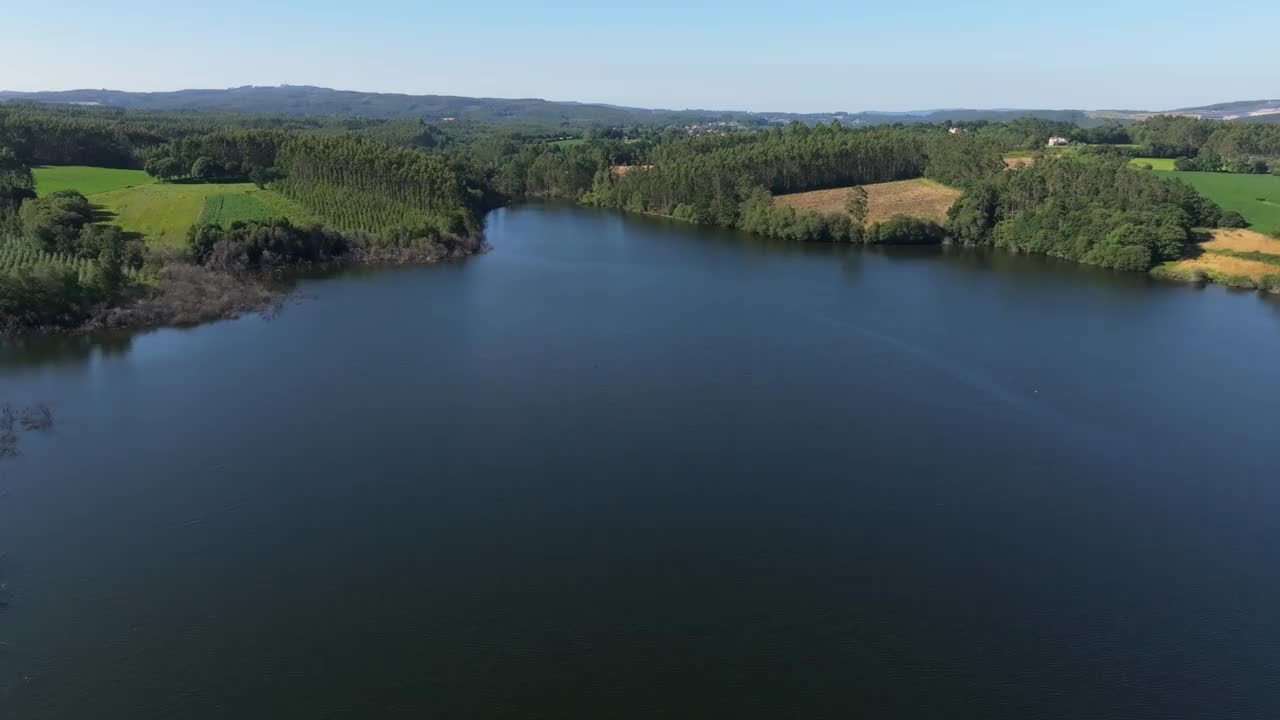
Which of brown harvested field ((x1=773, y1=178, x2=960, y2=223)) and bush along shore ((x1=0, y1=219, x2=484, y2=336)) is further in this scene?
brown harvested field ((x1=773, y1=178, x2=960, y2=223))

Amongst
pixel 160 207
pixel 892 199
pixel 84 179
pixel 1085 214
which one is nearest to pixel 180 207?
pixel 160 207

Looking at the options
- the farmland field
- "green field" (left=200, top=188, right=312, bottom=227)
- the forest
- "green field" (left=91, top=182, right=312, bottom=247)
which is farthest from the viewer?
"green field" (left=200, top=188, right=312, bottom=227)

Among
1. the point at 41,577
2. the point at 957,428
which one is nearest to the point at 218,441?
the point at 41,577

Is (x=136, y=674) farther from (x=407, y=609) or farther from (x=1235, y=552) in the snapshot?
(x=1235, y=552)

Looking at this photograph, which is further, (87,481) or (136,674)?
(87,481)

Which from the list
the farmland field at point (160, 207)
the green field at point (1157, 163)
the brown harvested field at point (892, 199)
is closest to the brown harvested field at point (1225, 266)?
the brown harvested field at point (892, 199)

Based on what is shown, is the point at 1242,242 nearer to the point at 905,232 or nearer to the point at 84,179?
the point at 905,232

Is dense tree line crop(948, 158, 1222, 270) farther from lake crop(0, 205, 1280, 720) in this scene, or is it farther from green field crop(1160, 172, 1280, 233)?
lake crop(0, 205, 1280, 720)

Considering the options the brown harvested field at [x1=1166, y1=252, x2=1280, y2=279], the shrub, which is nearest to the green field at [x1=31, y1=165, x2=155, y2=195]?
the shrub
